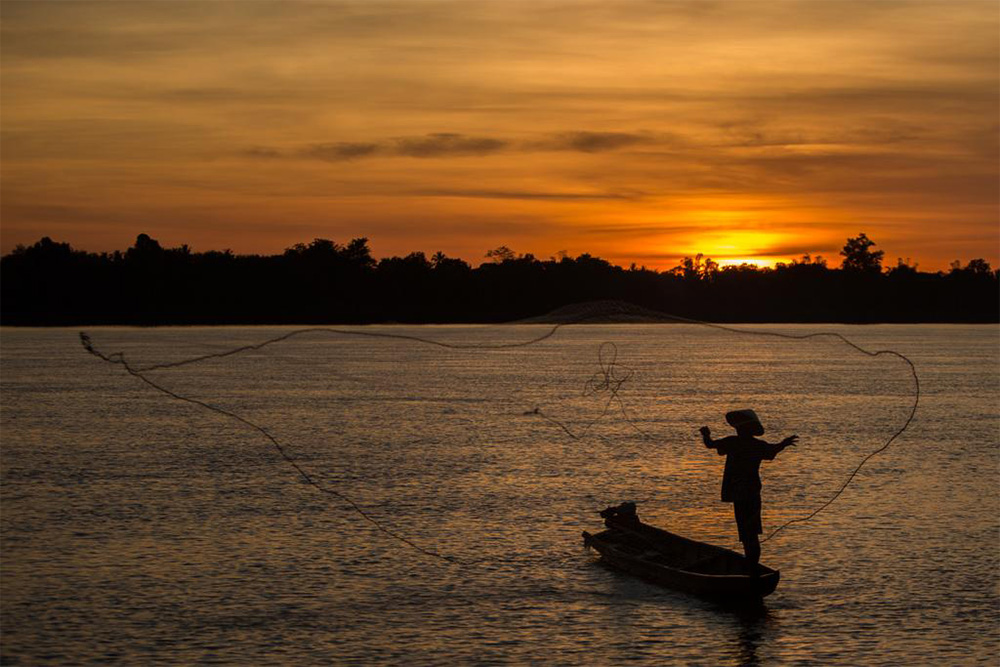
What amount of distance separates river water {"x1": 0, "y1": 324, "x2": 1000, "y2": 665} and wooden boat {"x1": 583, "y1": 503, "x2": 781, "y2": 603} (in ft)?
1.30

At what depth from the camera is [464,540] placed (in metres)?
30.1

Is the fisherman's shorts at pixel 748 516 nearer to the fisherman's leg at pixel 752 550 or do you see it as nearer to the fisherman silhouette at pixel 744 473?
the fisherman silhouette at pixel 744 473

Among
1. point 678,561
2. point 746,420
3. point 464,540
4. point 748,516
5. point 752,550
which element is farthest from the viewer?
point 464,540

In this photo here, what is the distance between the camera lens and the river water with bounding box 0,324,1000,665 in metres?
21.4

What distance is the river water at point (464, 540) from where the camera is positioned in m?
21.4

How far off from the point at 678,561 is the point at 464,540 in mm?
6994

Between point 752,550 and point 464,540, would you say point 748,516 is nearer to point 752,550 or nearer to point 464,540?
point 752,550

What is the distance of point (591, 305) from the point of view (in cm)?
2739

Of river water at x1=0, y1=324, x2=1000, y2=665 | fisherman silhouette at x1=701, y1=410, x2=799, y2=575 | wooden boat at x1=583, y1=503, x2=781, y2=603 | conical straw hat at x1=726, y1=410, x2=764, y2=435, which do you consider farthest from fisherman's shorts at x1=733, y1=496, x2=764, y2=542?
river water at x1=0, y1=324, x2=1000, y2=665

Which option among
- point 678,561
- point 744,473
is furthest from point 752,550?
point 678,561

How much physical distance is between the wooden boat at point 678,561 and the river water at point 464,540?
0.39 meters

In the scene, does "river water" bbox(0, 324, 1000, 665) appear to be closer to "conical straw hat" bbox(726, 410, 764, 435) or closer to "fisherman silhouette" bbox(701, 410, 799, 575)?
"fisherman silhouette" bbox(701, 410, 799, 575)

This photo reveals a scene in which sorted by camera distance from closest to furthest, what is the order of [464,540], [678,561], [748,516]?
[748,516]
[678,561]
[464,540]

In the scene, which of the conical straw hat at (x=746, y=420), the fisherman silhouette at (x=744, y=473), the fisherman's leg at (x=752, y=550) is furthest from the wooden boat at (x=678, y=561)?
the conical straw hat at (x=746, y=420)
